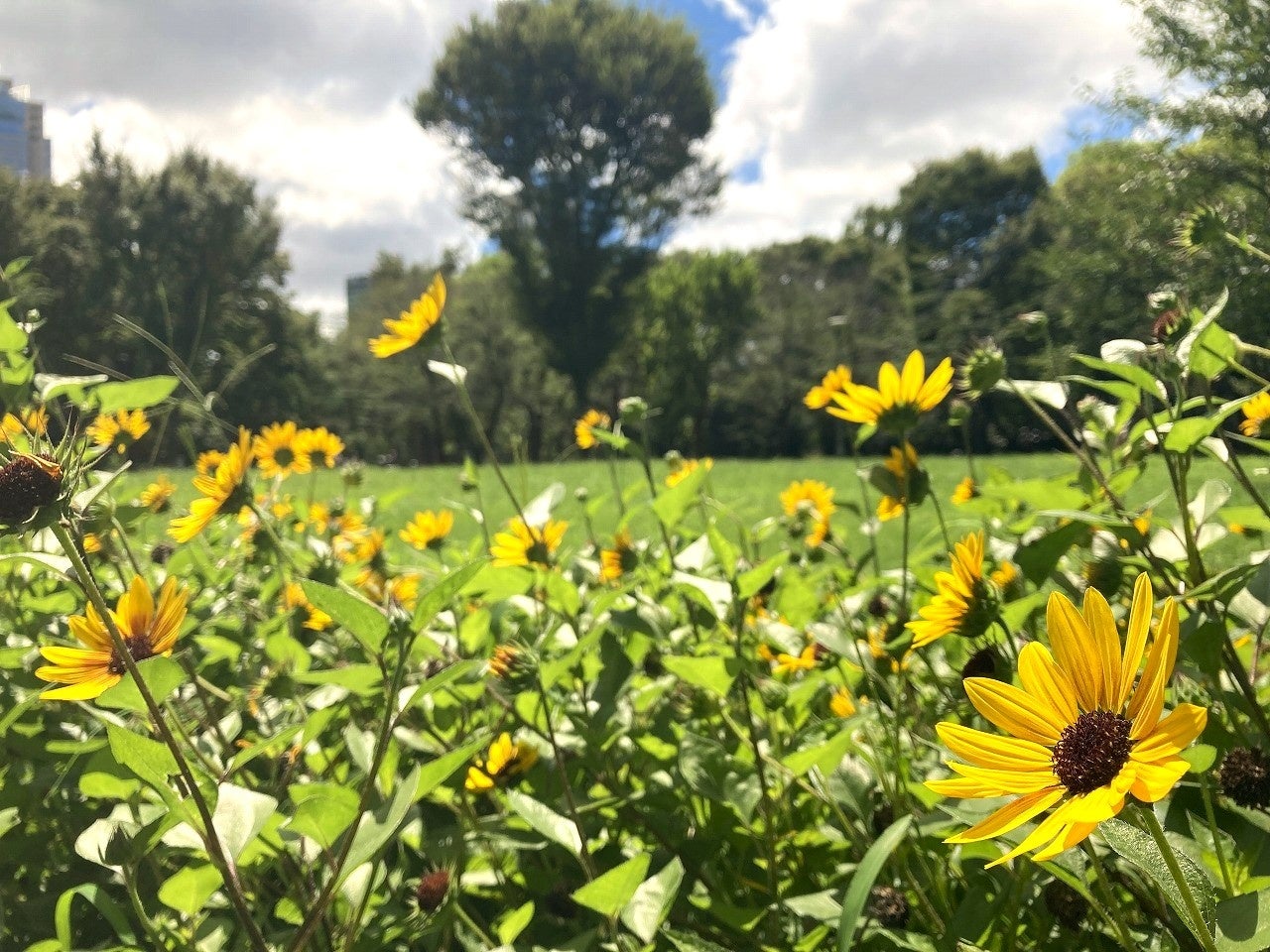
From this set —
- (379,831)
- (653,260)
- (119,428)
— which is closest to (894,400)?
(379,831)

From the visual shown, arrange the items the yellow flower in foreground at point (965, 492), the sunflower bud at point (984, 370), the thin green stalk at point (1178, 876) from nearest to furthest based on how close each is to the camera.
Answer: the thin green stalk at point (1178, 876) < the sunflower bud at point (984, 370) < the yellow flower in foreground at point (965, 492)

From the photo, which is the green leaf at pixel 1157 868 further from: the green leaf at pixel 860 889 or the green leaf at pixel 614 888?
the green leaf at pixel 614 888

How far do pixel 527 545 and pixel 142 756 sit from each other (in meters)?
0.52

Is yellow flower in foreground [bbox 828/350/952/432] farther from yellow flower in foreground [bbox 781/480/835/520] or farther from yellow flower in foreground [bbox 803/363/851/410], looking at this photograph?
yellow flower in foreground [bbox 781/480/835/520]

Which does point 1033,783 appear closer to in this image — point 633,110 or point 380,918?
point 380,918

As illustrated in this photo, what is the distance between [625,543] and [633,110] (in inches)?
720

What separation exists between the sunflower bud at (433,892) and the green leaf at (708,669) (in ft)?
0.99

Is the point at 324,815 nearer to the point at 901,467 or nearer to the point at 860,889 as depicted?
the point at 860,889

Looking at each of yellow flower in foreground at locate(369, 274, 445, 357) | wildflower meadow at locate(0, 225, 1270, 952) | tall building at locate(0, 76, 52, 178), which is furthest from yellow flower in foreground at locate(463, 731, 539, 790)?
tall building at locate(0, 76, 52, 178)

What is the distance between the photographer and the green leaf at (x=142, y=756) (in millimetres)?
521

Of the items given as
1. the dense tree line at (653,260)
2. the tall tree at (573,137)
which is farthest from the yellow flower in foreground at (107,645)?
the tall tree at (573,137)

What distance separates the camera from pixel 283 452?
1.65m

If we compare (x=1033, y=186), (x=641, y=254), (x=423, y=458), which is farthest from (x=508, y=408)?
(x=1033, y=186)

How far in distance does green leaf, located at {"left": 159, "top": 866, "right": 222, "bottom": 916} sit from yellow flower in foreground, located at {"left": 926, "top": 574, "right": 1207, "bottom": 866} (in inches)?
21.8
